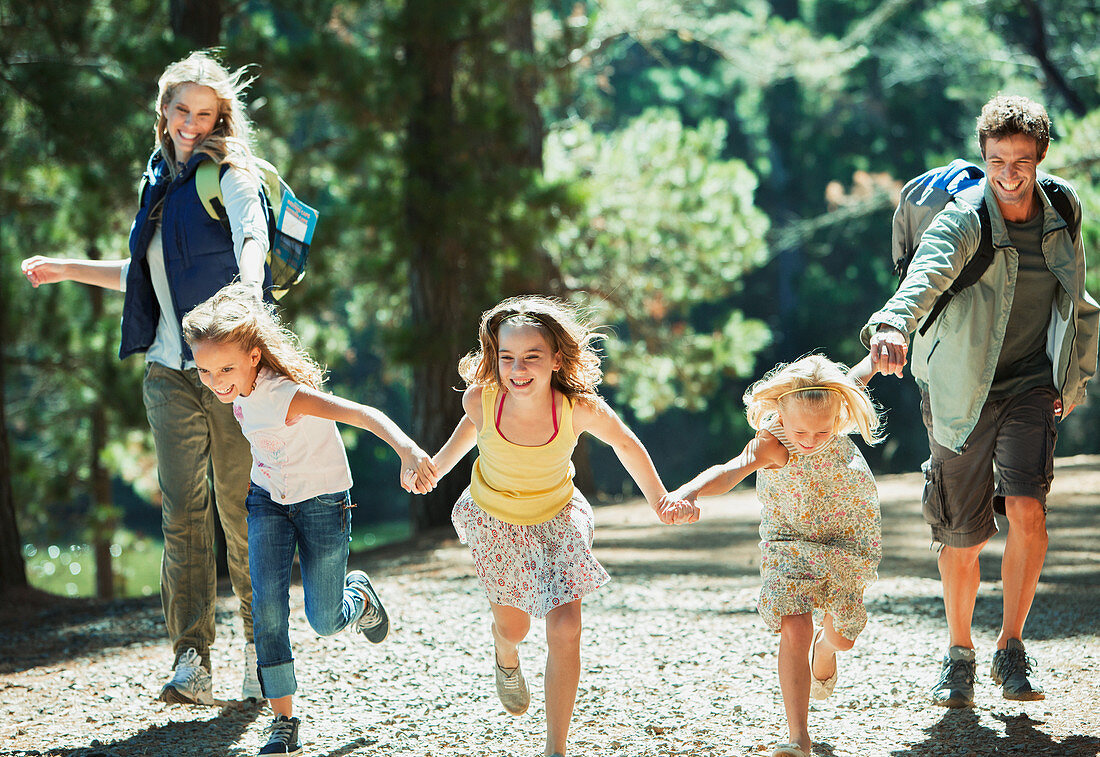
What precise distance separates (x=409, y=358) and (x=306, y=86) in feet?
6.96

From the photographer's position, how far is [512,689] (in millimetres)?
3352

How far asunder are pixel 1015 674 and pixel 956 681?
192mm

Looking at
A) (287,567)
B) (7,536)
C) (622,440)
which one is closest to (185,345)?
(287,567)

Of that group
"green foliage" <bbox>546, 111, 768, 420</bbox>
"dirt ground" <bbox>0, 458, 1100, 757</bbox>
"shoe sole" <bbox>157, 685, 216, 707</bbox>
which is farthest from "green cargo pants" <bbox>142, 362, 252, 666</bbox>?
"green foliage" <bbox>546, 111, 768, 420</bbox>

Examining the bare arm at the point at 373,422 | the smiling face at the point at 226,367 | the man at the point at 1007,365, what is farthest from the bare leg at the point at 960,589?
the smiling face at the point at 226,367

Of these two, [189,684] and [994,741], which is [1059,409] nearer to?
[994,741]

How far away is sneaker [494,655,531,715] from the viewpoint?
3.35 meters

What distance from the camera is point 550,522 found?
3160mm

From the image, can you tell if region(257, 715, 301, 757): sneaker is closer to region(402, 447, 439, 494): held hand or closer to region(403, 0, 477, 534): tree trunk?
region(402, 447, 439, 494): held hand

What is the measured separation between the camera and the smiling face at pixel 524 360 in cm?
310

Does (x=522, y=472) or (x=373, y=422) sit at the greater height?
(x=373, y=422)

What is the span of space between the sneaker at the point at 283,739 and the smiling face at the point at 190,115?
1.81m

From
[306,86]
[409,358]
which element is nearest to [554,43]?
[306,86]

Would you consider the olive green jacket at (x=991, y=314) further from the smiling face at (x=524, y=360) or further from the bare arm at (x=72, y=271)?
the bare arm at (x=72, y=271)
